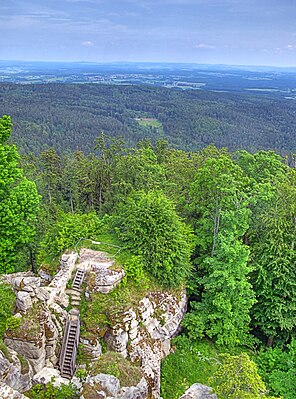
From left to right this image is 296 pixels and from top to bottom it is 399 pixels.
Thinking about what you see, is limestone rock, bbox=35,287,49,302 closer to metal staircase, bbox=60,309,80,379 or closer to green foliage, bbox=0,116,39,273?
metal staircase, bbox=60,309,80,379

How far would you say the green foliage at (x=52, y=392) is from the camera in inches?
525

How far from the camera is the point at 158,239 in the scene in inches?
832

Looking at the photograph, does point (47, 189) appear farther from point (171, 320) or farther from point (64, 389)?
point (64, 389)

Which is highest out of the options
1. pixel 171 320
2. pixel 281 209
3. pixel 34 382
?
pixel 281 209

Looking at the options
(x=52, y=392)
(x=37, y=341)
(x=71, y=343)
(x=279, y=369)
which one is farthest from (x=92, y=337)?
(x=279, y=369)

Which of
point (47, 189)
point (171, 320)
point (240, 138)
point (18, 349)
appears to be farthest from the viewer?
point (240, 138)

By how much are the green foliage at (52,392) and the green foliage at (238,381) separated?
570 centimetres

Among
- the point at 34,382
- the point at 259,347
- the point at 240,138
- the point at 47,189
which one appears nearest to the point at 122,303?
the point at 34,382

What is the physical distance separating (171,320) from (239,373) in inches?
326

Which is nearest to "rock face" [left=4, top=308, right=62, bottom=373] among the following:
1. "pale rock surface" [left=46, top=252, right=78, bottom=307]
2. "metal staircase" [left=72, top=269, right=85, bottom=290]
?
"pale rock surface" [left=46, top=252, right=78, bottom=307]

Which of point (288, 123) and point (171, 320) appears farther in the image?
point (288, 123)

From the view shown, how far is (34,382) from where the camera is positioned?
14.2 m

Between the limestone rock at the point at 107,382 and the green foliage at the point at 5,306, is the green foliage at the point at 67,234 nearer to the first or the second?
the green foliage at the point at 5,306

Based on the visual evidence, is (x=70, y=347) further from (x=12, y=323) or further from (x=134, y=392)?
(x=134, y=392)
